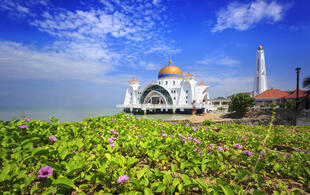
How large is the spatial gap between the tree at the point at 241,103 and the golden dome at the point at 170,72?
2002 centimetres

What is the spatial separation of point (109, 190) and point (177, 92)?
3370 cm

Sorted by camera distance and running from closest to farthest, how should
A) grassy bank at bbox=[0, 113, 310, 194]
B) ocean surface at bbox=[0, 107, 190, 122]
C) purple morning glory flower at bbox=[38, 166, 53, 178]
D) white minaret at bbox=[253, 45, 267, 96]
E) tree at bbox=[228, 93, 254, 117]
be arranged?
purple morning glory flower at bbox=[38, 166, 53, 178] < grassy bank at bbox=[0, 113, 310, 194] < ocean surface at bbox=[0, 107, 190, 122] < tree at bbox=[228, 93, 254, 117] < white minaret at bbox=[253, 45, 267, 96]

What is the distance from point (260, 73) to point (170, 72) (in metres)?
26.6

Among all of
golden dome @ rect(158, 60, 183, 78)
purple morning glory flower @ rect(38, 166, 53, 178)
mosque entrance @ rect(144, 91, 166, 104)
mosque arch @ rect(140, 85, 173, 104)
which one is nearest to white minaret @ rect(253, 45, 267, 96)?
golden dome @ rect(158, 60, 183, 78)

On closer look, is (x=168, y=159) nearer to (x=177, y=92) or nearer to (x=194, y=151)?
(x=194, y=151)

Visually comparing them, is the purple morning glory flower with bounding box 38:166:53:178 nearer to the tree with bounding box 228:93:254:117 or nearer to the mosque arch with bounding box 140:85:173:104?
the tree with bounding box 228:93:254:117

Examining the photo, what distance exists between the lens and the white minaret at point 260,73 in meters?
41.6

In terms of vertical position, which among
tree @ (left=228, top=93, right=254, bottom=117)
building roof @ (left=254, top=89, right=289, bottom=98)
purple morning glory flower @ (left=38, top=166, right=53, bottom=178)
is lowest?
purple morning glory flower @ (left=38, top=166, right=53, bottom=178)

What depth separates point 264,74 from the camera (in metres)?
41.7

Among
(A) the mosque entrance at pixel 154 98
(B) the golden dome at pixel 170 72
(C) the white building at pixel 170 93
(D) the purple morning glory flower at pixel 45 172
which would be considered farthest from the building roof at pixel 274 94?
(D) the purple morning glory flower at pixel 45 172

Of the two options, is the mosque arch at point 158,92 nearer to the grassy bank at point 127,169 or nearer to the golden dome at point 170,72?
the golden dome at point 170,72

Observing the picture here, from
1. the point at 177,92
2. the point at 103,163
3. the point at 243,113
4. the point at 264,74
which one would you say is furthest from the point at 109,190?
the point at 264,74

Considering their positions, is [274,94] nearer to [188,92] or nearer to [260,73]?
[188,92]

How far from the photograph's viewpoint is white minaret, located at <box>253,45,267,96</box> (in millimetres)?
41594
